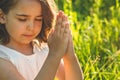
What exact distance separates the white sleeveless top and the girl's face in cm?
10

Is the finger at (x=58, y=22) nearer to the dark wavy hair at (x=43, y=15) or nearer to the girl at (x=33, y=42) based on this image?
the girl at (x=33, y=42)

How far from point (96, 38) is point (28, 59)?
1810 mm

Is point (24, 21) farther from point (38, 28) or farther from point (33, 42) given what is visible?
point (33, 42)

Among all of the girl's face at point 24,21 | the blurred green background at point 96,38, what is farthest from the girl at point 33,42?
the blurred green background at point 96,38

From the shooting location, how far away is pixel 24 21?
3.17 m

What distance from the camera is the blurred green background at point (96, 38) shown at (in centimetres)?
422

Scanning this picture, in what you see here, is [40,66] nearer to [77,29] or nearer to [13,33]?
[13,33]

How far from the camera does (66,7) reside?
5.64 metres

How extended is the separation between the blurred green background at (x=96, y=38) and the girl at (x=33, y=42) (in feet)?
1.51

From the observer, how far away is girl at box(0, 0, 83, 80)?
315 cm

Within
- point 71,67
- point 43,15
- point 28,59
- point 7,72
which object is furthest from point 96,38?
point 7,72

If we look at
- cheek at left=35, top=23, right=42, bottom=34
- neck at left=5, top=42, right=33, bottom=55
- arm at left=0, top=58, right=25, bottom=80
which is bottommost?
arm at left=0, top=58, right=25, bottom=80

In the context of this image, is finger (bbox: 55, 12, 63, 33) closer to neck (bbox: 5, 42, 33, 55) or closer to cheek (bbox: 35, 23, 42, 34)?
cheek (bbox: 35, 23, 42, 34)

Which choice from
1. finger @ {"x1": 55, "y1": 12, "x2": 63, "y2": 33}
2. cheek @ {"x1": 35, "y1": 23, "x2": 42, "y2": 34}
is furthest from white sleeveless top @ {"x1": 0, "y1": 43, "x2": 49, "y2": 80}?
finger @ {"x1": 55, "y1": 12, "x2": 63, "y2": 33}
